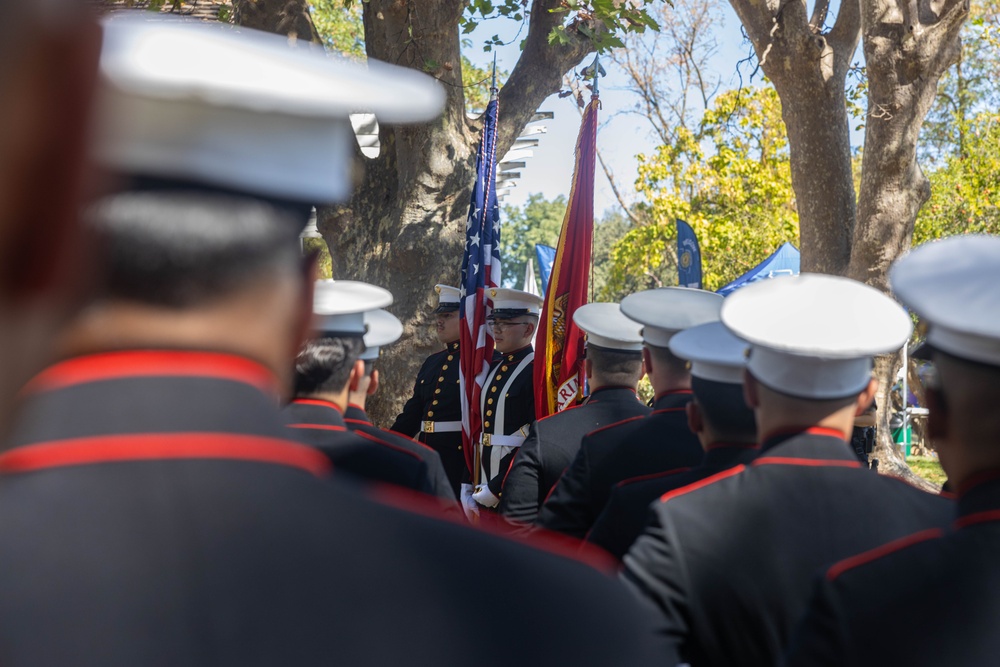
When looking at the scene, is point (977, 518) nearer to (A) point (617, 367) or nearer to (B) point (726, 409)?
(B) point (726, 409)

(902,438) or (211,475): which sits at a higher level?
(211,475)

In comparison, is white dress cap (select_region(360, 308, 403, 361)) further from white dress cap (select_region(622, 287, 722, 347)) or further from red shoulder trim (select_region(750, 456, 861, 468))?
red shoulder trim (select_region(750, 456, 861, 468))

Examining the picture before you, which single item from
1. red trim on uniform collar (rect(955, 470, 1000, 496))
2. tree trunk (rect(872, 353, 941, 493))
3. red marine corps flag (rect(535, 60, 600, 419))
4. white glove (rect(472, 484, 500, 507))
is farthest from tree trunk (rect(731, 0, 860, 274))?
red trim on uniform collar (rect(955, 470, 1000, 496))

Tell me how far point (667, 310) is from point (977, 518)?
7.64 feet

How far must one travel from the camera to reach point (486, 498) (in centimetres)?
607

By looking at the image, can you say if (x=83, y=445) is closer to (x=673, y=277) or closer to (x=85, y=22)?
(x=85, y=22)

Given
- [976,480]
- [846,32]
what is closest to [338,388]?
[976,480]

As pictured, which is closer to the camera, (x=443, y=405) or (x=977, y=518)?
(x=977, y=518)

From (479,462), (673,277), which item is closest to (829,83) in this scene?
(479,462)

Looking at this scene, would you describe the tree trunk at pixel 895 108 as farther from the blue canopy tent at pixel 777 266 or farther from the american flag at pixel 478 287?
the blue canopy tent at pixel 777 266

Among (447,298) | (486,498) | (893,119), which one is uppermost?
(893,119)

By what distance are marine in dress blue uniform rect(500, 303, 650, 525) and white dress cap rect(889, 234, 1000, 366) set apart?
2594 mm

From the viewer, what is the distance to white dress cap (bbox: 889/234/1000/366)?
5.93ft

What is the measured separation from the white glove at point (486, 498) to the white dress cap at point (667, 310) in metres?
2.22
